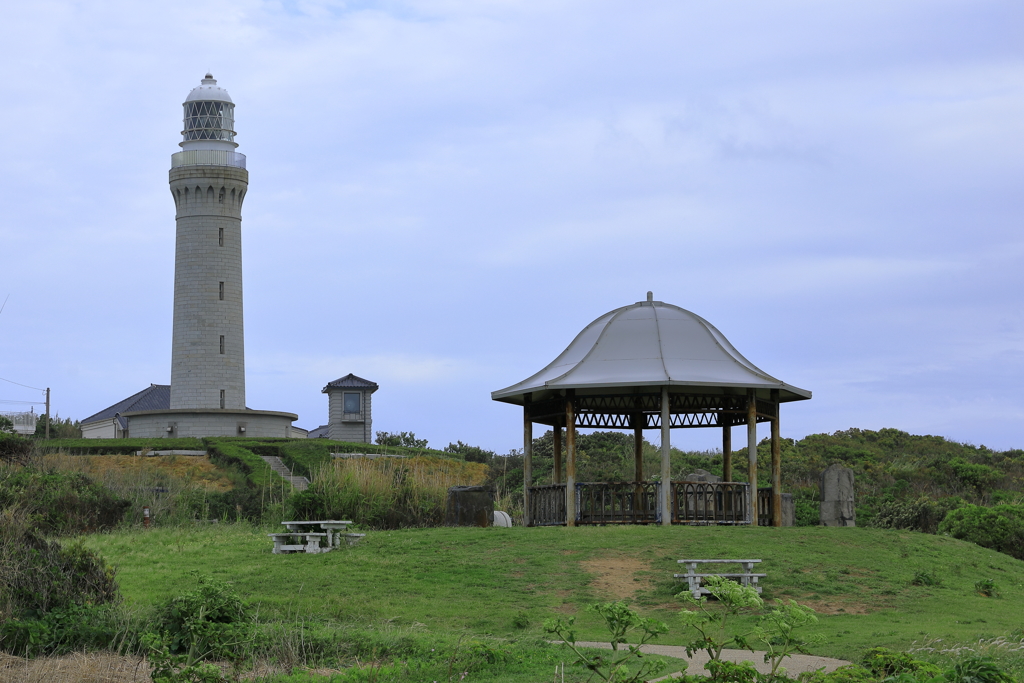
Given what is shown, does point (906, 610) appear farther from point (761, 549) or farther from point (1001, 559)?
point (1001, 559)

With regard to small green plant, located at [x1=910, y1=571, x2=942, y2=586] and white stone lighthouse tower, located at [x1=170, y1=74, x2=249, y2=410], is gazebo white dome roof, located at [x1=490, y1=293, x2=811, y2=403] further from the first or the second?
white stone lighthouse tower, located at [x1=170, y1=74, x2=249, y2=410]

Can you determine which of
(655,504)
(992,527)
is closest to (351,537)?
(655,504)

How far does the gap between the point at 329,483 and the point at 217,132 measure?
31852 millimetres

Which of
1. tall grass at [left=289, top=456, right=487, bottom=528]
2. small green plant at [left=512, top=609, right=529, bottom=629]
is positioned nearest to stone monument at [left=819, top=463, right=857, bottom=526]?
tall grass at [left=289, top=456, right=487, bottom=528]

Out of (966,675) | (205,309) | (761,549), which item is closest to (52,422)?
(205,309)

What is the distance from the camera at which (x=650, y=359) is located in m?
21.2

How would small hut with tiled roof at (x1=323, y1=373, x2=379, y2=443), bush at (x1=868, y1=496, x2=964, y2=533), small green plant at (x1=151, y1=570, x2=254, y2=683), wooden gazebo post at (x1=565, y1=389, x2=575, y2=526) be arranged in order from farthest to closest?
small hut with tiled roof at (x1=323, y1=373, x2=379, y2=443)
bush at (x1=868, y1=496, x2=964, y2=533)
wooden gazebo post at (x1=565, y1=389, x2=575, y2=526)
small green plant at (x1=151, y1=570, x2=254, y2=683)

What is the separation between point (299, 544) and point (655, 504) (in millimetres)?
7340

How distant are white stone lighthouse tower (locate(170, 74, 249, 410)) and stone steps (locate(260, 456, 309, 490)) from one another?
7999 millimetres

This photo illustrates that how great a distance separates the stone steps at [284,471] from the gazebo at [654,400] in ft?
50.7

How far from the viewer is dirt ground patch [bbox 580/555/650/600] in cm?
1570

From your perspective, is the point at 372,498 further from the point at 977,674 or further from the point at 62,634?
the point at 977,674

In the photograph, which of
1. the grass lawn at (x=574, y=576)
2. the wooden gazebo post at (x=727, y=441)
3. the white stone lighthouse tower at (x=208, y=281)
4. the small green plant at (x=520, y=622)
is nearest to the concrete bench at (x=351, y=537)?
the grass lawn at (x=574, y=576)

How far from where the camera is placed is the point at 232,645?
34.4 feet
